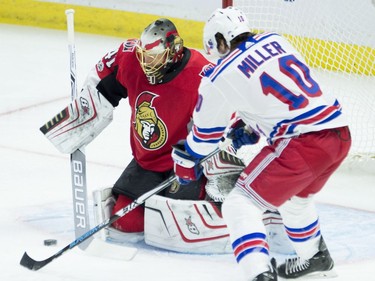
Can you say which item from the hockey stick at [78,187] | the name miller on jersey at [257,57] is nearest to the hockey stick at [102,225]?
the hockey stick at [78,187]

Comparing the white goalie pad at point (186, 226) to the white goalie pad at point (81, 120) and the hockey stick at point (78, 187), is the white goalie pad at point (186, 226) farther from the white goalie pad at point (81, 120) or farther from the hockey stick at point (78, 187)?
the white goalie pad at point (81, 120)

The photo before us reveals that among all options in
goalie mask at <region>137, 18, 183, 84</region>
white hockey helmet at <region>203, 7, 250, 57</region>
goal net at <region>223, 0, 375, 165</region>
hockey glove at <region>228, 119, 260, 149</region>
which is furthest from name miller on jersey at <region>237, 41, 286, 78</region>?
goal net at <region>223, 0, 375, 165</region>

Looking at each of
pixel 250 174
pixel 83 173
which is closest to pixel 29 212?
pixel 83 173

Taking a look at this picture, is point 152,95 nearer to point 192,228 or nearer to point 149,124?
point 149,124

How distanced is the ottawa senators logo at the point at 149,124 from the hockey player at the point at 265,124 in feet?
1.44

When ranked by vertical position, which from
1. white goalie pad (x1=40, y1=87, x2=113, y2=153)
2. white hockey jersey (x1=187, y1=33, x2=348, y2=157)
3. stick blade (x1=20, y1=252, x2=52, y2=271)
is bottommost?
stick blade (x1=20, y1=252, x2=52, y2=271)

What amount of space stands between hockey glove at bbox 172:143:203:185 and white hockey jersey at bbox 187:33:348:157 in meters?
0.15

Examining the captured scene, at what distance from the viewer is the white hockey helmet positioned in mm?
3109

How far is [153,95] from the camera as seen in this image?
354cm

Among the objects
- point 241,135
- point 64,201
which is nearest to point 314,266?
point 241,135

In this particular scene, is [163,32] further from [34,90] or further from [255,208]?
[34,90]

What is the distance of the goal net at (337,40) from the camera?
15.9ft

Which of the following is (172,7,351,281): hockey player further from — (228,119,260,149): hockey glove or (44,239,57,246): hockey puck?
(44,239,57,246): hockey puck

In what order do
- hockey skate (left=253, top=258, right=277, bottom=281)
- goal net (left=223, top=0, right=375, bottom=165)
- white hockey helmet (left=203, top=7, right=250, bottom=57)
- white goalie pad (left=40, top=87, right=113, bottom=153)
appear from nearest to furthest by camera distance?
hockey skate (left=253, top=258, right=277, bottom=281)
white hockey helmet (left=203, top=7, right=250, bottom=57)
white goalie pad (left=40, top=87, right=113, bottom=153)
goal net (left=223, top=0, right=375, bottom=165)
